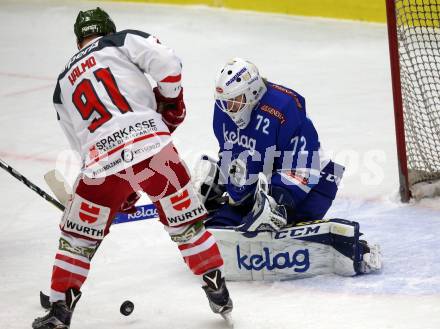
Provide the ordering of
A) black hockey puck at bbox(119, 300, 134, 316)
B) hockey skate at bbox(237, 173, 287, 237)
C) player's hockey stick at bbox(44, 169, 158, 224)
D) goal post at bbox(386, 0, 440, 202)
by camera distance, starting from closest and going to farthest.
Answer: black hockey puck at bbox(119, 300, 134, 316) < hockey skate at bbox(237, 173, 287, 237) < player's hockey stick at bbox(44, 169, 158, 224) < goal post at bbox(386, 0, 440, 202)

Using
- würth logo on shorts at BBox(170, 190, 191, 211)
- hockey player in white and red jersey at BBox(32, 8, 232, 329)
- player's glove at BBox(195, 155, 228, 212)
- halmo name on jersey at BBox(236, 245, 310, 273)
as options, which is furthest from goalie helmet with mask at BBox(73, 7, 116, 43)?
halmo name on jersey at BBox(236, 245, 310, 273)

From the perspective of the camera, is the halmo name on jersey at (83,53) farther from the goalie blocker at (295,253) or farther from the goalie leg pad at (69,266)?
the goalie blocker at (295,253)

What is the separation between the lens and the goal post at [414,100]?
449 cm

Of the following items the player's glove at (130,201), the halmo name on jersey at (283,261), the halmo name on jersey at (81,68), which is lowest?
the halmo name on jersey at (283,261)

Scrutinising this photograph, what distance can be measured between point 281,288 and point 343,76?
3267 mm

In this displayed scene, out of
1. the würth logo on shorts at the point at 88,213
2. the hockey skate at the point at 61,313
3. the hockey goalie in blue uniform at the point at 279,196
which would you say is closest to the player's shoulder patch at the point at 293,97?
the hockey goalie in blue uniform at the point at 279,196

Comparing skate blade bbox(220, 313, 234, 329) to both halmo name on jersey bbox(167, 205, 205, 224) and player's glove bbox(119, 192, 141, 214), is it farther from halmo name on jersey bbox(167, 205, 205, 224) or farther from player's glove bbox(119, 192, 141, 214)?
player's glove bbox(119, 192, 141, 214)

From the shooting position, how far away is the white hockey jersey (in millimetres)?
3146

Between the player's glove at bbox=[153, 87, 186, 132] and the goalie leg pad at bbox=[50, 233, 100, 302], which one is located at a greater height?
the player's glove at bbox=[153, 87, 186, 132]

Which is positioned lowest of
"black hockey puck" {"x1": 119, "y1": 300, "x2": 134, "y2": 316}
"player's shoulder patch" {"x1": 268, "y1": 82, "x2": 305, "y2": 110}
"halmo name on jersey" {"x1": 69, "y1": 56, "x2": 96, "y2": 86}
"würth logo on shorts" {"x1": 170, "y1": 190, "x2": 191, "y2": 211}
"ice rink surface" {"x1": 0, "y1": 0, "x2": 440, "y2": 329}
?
"ice rink surface" {"x1": 0, "y1": 0, "x2": 440, "y2": 329}

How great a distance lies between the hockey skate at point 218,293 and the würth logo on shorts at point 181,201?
248mm

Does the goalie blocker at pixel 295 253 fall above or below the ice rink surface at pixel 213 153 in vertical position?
above

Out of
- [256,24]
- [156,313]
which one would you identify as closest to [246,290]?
[156,313]

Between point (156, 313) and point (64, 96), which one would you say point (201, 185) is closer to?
point (156, 313)
